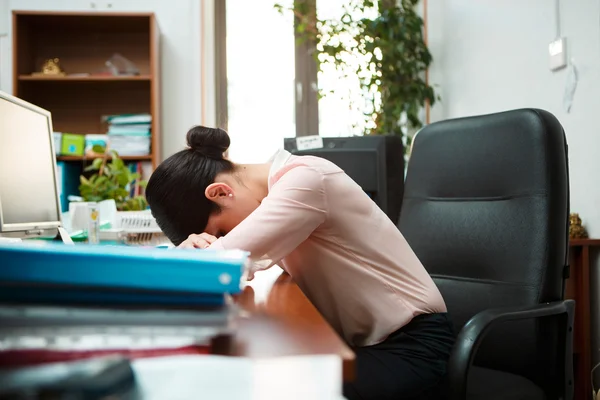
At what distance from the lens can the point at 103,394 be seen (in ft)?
1.06

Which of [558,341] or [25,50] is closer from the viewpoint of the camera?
[558,341]

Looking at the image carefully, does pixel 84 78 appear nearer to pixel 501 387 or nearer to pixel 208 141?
pixel 208 141

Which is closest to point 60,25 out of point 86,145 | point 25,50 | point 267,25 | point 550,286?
point 25,50

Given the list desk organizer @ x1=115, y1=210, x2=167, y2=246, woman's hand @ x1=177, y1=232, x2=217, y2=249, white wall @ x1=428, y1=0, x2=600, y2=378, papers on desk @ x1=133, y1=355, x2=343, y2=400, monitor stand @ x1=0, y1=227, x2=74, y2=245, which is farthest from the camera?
white wall @ x1=428, y1=0, x2=600, y2=378

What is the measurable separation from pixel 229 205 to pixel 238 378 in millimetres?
756

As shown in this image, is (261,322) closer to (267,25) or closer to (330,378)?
(330,378)

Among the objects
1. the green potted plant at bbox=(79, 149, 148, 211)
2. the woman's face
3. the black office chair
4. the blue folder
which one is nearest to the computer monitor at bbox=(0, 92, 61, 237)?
the woman's face

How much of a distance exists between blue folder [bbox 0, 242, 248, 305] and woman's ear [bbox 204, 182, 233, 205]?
0.64 m

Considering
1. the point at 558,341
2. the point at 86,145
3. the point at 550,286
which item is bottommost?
the point at 558,341

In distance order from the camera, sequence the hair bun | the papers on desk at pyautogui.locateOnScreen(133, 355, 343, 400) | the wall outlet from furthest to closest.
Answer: the wall outlet < the hair bun < the papers on desk at pyautogui.locateOnScreen(133, 355, 343, 400)

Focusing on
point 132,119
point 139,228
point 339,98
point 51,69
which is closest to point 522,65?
point 339,98

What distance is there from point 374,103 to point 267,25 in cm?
101

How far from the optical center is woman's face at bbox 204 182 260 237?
3.60ft

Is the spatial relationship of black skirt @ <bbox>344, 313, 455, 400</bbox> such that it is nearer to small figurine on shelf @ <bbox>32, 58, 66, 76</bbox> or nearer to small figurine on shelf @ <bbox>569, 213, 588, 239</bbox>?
small figurine on shelf @ <bbox>569, 213, 588, 239</bbox>
